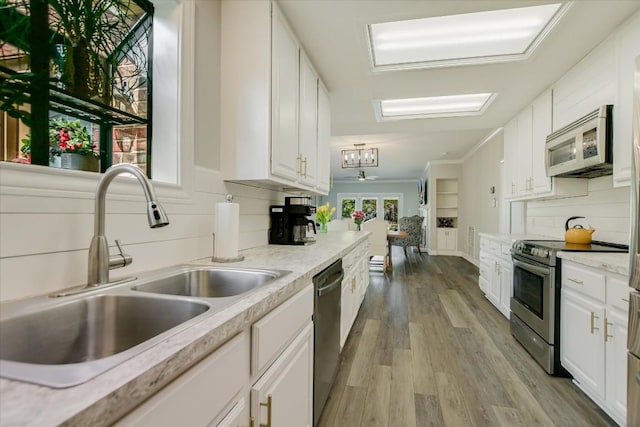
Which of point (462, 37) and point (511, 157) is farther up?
point (462, 37)

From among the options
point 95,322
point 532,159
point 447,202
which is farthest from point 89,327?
point 447,202

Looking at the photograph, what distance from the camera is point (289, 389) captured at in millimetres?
1101

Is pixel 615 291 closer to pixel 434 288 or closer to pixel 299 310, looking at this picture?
pixel 299 310

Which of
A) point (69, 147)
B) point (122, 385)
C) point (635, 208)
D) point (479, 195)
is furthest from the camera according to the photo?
point (479, 195)

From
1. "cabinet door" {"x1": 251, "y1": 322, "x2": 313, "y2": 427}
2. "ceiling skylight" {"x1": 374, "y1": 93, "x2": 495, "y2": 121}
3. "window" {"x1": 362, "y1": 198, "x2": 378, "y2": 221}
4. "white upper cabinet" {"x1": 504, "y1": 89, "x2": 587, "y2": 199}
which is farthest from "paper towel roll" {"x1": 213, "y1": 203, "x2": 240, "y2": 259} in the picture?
"window" {"x1": 362, "y1": 198, "x2": 378, "y2": 221}

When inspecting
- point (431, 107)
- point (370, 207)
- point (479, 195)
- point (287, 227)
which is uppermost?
point (431, 107)

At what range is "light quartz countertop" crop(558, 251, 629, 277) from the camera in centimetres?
158

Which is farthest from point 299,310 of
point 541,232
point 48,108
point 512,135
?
point 512,135

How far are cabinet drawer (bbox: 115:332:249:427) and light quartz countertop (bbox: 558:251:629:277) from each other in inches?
76.3

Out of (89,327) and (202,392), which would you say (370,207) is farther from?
(202,392)

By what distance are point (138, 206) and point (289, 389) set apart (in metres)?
0.92

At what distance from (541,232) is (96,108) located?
14.1 feet

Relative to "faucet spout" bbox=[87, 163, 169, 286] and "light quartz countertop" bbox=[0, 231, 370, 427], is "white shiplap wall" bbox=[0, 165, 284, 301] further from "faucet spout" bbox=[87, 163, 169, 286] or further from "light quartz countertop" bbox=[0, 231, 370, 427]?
"light quartz countertop" bbox=[0, 231, 370, 427]

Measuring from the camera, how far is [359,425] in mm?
1624
